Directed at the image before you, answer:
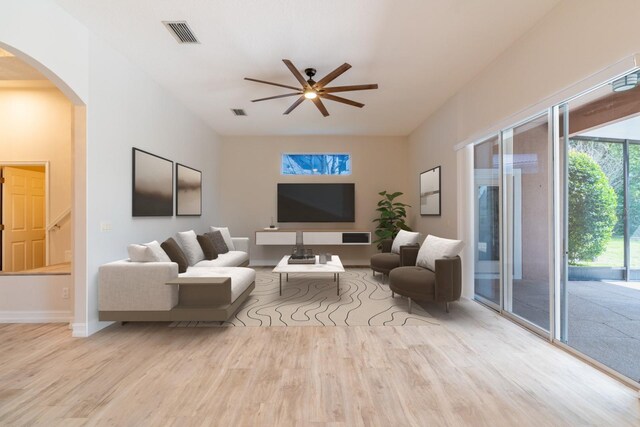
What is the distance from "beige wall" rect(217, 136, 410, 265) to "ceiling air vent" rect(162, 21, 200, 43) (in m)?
3.83

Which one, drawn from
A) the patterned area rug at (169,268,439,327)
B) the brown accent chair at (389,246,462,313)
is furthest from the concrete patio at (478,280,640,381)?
the patterned area rug at (169,268,439,327)

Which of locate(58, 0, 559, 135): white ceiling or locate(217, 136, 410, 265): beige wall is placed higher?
locate(58, 0, 559, 135): white ceiling

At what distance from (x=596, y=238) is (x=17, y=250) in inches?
283

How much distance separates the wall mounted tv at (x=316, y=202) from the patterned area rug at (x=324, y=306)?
1967 millimetres

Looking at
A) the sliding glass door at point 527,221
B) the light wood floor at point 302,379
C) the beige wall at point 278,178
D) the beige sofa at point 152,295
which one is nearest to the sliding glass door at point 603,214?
the sliding glass door at point 527,221

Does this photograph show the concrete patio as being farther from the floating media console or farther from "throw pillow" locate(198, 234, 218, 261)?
"throw pillow" locate(198, 234, 218, 261)

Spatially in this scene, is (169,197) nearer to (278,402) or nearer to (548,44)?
(278,402)

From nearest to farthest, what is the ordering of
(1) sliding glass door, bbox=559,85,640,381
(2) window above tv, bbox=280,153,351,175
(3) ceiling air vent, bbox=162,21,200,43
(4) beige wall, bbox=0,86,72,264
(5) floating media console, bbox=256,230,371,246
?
(1) sliding glass door, bbox=559,85,640,381, (3) ceiling air vent, bbox=162,21,200,43, (4) beige wall, bbox=0,86,72,264, (5) floating media console, bbox=256,230,371,246, (2) window above tv, bbox=280,153,351,175

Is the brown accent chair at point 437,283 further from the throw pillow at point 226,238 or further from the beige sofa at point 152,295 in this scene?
the throw pillow at point 226,238

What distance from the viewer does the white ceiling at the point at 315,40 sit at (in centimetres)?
262

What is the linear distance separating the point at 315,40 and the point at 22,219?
505cm

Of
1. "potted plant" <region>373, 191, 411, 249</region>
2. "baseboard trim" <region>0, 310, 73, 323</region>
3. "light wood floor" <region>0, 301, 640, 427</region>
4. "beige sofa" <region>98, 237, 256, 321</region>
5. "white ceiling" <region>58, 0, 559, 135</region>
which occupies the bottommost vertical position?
"light wood floor" <region>0, 301, 640, 427</region>

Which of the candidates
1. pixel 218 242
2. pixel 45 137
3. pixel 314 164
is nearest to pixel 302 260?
pixel 218 242

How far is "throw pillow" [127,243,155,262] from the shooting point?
314 cm
